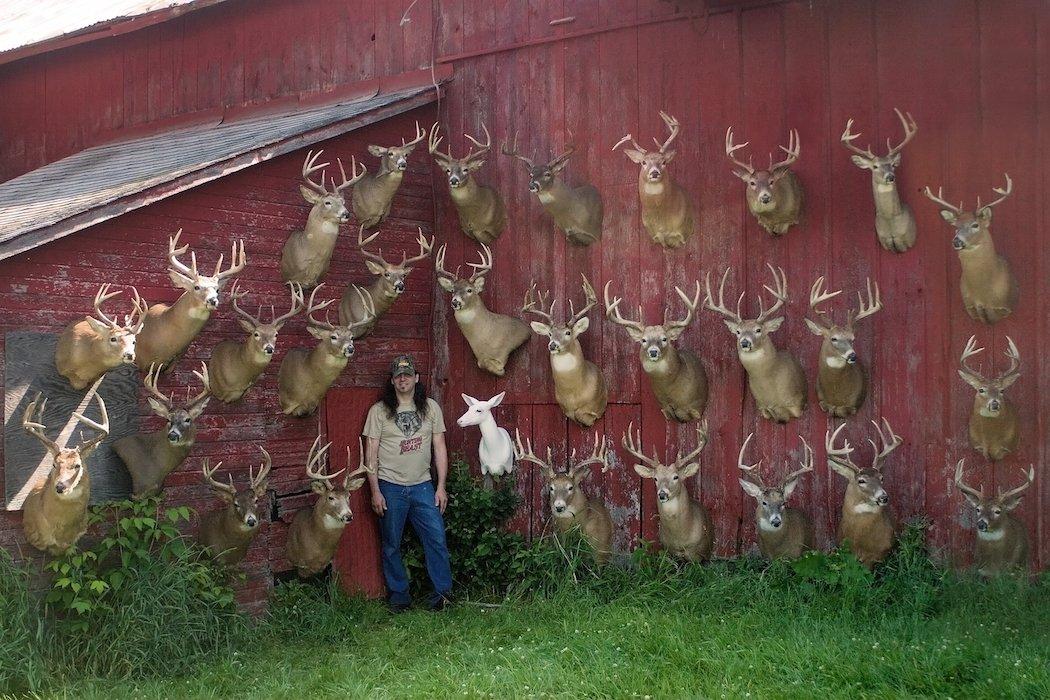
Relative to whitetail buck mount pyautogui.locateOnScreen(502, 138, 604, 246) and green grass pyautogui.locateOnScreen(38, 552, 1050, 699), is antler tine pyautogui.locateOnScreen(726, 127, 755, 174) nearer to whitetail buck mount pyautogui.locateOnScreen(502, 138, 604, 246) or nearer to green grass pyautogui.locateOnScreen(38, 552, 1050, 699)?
whitetail buck mount pyautogui.locateOnScreen(502, 138, 604, 246)

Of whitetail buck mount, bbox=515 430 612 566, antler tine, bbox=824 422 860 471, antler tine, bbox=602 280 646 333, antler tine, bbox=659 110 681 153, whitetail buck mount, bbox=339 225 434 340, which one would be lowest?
whitetail buck mount, bbox=515 430 612 566

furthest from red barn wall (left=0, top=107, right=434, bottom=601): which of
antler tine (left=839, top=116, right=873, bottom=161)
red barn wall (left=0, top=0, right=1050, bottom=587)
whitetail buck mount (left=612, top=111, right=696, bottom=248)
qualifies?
antler tine (left=839, top=116, right=873, bottom=161)

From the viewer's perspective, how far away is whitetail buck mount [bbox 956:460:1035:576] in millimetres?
7953

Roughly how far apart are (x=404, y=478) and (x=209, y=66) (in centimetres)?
610

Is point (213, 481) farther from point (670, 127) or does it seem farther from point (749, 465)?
point (670, 127)

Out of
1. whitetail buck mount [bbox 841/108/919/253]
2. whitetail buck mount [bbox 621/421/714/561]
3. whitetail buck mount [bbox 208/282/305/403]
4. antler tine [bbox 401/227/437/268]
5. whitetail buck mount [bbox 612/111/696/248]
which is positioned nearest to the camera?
whitetail buck mount [bbox 841/108/919/253]

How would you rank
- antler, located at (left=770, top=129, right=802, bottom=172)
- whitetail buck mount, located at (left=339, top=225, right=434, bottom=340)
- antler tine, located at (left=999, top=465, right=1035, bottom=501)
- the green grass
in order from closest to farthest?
the green grass < antler tine, located at (left=999, top=465, right=1035, bottom=501) < antler, located at (left=770, top=129, right=802, bottom=172) < whitetail buck mount, located at (left=339, top=225, right=434, bottom=340)

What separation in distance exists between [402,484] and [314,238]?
2.32m

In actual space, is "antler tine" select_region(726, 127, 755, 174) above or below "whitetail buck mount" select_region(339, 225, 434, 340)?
above

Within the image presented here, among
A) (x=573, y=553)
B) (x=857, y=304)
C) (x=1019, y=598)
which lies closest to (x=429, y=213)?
(x=573, y=553)

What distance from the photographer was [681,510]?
30.0ft

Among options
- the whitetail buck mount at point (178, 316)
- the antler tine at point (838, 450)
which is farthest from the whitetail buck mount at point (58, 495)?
the antler tine at point (838, 450)

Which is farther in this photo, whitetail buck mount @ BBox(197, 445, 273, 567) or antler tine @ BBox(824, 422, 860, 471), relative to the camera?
whitetail buck mount @ BBox(197, 445, 273, 567)

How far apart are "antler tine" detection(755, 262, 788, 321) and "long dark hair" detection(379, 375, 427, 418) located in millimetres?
3119
